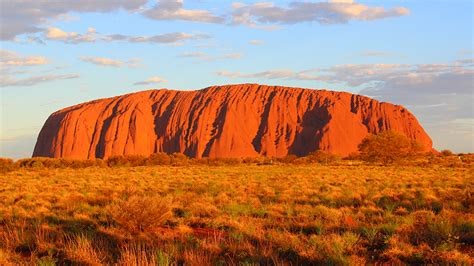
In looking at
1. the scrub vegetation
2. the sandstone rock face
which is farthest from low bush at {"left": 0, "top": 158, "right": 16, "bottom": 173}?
the sandstone rock face

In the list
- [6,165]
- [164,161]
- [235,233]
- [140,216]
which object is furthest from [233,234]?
[164,161]

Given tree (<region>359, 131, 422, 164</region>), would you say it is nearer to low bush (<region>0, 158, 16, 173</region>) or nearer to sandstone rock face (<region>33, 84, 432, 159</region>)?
sandstone rock face (<region>33, 84, 432, 159</region>)

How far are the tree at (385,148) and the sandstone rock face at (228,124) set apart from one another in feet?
99.6

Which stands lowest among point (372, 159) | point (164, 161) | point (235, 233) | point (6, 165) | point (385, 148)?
point (164, 161)

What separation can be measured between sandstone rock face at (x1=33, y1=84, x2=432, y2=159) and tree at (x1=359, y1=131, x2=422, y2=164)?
30371 millimetres

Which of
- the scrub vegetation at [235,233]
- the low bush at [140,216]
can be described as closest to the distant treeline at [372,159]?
the scrub vegetation at [235,233]

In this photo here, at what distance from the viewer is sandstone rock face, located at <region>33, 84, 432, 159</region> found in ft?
278

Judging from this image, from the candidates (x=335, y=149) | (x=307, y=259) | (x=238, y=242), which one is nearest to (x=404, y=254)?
(x=307, y=259)

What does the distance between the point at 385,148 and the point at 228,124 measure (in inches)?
1656

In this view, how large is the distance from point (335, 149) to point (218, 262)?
255 ft

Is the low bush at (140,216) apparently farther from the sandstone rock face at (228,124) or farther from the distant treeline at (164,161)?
the sandstone rock face at (228,124)

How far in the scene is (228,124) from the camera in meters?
87.3

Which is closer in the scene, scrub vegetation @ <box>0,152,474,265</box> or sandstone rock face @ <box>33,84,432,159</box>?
scrub vegetation @ <box>0,152,474,265</box>

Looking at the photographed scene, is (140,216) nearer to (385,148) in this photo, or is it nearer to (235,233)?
(235,233)
